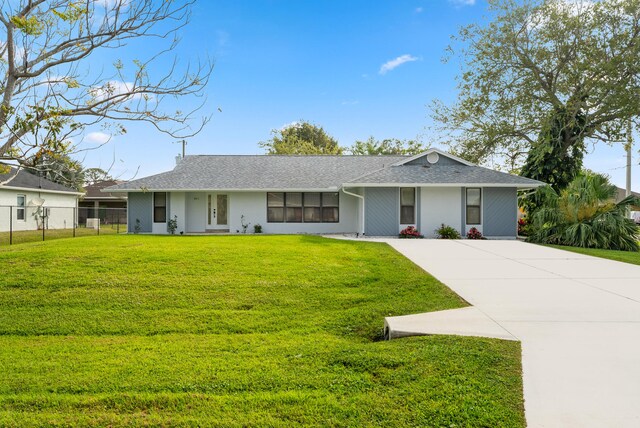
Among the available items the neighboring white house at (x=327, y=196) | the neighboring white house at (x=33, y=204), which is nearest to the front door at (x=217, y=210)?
the neighboring white house at (x=327, y=196)

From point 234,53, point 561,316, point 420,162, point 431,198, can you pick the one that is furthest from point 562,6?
point 561,316

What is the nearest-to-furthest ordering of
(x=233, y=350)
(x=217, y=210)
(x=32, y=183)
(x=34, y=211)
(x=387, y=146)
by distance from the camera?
1. (x=233, y=350)
2. (x=217, y=210)
3. (x=34, y=211)
4. (x=32, y=183)
5. (x=387, y=146)

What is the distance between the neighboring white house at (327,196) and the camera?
16.8 metres

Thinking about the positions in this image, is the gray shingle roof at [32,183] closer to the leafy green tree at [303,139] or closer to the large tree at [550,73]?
the leafy green tree at [303,139]

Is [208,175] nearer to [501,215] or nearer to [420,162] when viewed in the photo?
[420,162]

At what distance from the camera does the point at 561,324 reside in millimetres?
4922

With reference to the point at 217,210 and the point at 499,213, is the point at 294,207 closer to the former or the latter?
the point at 217,210

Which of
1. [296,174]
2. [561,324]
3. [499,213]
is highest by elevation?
[296,174]

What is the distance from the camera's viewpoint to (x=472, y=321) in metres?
5.06

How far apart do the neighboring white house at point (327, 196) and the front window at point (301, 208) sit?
5cm

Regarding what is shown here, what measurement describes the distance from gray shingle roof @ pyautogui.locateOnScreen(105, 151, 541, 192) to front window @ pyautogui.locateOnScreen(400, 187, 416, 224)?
0.60 metres

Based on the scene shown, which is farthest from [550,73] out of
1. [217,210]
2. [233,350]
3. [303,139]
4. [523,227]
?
[303,139]

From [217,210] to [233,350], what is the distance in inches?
621

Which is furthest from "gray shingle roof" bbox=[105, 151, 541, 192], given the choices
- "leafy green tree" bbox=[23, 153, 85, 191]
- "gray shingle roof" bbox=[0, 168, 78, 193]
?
"leafy green tree" bbox=[23, 153, 85, 191]
